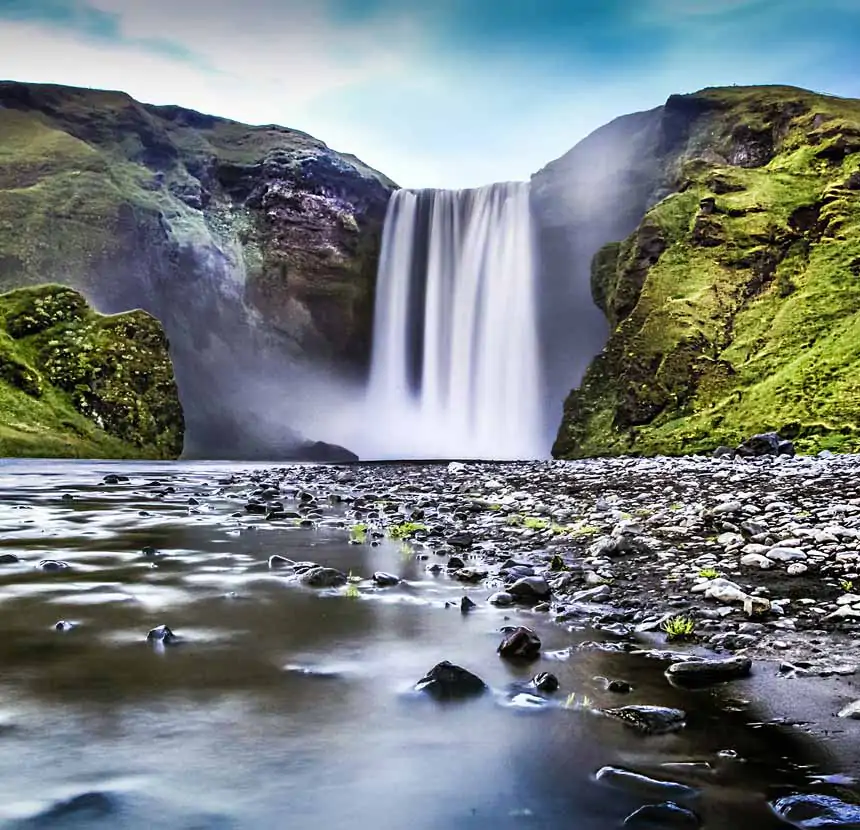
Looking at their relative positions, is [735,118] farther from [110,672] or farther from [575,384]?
[110,672]

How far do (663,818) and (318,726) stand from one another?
196 centimetres

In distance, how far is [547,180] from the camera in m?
77.2

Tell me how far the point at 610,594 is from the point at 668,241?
48.6 meters

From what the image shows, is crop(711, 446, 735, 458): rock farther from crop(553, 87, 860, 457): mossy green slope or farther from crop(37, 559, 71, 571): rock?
crop(37, 559, 71, 571): rock

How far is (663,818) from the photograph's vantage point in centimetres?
323

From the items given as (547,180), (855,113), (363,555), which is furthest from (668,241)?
(363,555)

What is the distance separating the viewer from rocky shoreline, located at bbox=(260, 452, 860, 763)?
5684 millimetres

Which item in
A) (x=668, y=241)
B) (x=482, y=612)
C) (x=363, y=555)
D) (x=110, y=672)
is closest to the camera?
(x=110, y=672)

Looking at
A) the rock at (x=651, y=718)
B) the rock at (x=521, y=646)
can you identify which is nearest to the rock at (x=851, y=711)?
the rock at (x=651, y=718)

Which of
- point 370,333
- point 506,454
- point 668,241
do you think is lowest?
point 506,454

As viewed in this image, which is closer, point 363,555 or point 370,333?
point 363,555

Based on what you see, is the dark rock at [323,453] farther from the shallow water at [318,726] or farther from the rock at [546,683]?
the rock at [546,683]

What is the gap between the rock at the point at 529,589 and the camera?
7781 mm

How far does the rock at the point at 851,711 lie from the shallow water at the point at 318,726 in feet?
1.71
